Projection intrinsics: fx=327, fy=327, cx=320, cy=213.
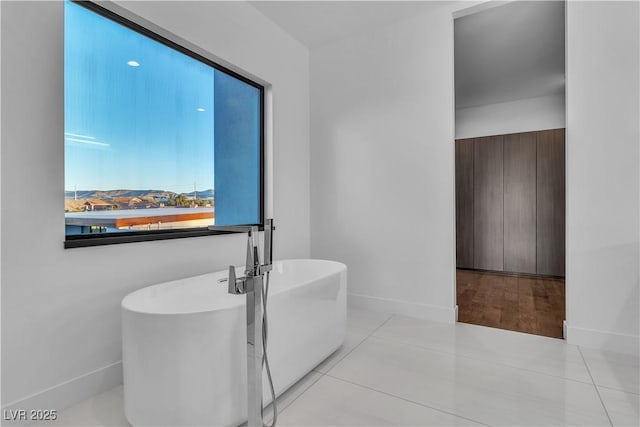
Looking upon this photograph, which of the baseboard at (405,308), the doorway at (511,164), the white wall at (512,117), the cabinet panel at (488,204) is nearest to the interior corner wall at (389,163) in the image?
the baseboard at (405,308)

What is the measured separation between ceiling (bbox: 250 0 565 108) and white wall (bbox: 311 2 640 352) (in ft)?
0.60

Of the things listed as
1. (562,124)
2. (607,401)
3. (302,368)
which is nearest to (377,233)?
(302,368)

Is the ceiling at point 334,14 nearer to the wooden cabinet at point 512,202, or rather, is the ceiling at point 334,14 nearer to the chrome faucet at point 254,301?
the chrome faucet at point 254,301

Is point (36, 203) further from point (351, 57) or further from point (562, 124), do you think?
point (562, 124)

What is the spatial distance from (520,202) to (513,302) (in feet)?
5.77

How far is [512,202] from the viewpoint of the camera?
4.45m

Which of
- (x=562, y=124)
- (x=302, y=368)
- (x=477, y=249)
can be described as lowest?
(x=302, y=368)

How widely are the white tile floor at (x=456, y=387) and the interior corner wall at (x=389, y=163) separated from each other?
657 millimetres

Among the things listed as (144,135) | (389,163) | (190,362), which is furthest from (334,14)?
(190,362)

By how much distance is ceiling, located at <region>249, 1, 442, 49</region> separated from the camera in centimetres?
269

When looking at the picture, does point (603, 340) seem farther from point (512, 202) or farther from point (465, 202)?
point (465, 202)

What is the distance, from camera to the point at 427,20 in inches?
108

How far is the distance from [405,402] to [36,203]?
77.7 inches

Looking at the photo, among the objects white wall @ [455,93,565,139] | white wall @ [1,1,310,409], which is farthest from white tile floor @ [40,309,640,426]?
white wall @ [455,93,565,139]
